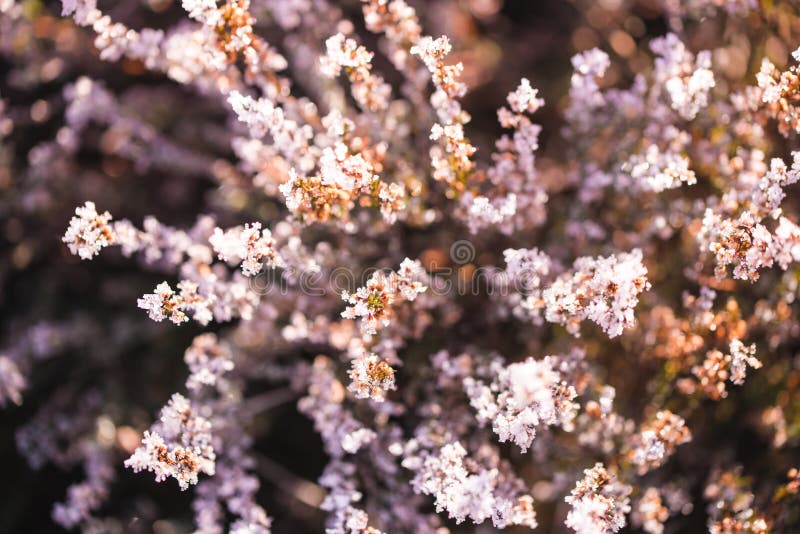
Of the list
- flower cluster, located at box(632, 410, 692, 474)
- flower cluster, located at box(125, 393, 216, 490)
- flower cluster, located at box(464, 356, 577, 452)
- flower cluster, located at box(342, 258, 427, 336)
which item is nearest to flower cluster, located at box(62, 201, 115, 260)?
flower cluster, located at box(125, 393, 216, 490)

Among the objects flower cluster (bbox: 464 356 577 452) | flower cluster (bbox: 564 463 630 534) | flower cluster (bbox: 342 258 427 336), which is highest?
flower cluster (bbox: 342 258 427 336)

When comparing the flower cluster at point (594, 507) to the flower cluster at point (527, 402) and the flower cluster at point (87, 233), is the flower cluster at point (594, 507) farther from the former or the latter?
the flower cluster at point (87, 233)

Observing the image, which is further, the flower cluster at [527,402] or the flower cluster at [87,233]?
the flower cluster at [87,233]

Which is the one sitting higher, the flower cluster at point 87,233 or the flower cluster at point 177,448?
the flower cluster at point 87,233

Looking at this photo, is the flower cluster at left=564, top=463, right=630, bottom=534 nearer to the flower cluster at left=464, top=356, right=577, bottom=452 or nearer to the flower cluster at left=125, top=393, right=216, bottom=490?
the flower cluster at left=464, top=356, right=577, bottom=452

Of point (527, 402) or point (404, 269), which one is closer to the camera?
point (527, 402)

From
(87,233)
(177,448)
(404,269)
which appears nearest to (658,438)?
(404,269)

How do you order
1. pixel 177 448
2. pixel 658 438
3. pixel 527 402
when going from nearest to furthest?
pixel 527 402, pixel 177 448, pixel 658 438

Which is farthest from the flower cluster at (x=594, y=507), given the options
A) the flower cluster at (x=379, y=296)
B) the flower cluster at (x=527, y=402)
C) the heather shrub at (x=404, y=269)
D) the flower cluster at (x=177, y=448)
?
the flower cluster at (x=177, y=448)

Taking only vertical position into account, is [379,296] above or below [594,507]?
above

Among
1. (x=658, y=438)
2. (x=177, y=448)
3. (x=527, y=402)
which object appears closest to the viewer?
(x=527, y=402)

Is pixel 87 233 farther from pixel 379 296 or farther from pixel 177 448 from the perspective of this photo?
Result: pixel 379 296

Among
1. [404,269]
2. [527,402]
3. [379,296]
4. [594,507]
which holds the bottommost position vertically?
[594,507]
